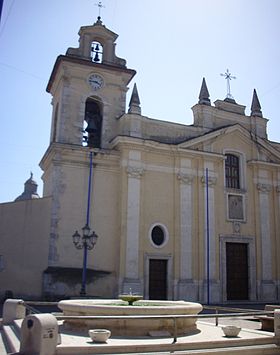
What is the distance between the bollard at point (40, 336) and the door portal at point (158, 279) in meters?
14.9

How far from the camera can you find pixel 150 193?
23250 millimetres

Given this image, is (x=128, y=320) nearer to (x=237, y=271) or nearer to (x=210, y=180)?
(x=210, y=180)

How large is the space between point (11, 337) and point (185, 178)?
1617 cm

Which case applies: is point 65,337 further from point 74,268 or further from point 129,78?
point 129,78

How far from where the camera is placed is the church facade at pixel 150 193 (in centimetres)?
2152

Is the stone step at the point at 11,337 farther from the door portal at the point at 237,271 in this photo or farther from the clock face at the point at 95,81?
the clock face at the point at 95,81

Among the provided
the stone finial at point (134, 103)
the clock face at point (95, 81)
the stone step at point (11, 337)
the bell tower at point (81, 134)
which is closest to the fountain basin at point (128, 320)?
the stone step at point (11, 337)

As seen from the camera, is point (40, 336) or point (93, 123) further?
point (93, 123)

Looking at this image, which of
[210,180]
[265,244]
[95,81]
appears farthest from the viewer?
[265,244]

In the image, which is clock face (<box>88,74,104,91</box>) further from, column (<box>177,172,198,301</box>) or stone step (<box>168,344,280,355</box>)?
stone step (<box>168,344,280,355</box>)

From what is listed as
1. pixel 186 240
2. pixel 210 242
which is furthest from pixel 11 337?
pixel 210 242

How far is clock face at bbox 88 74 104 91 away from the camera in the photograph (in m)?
24.5

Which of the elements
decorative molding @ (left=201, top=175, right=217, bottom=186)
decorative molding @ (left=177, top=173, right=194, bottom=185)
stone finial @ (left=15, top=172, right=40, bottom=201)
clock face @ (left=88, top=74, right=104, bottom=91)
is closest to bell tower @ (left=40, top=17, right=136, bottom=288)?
clock face @ (left=88, top=74, right=104, bottom=91)

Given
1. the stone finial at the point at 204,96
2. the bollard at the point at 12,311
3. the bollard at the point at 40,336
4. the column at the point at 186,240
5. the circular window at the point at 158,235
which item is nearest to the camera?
the bollard at the point at 40,336
